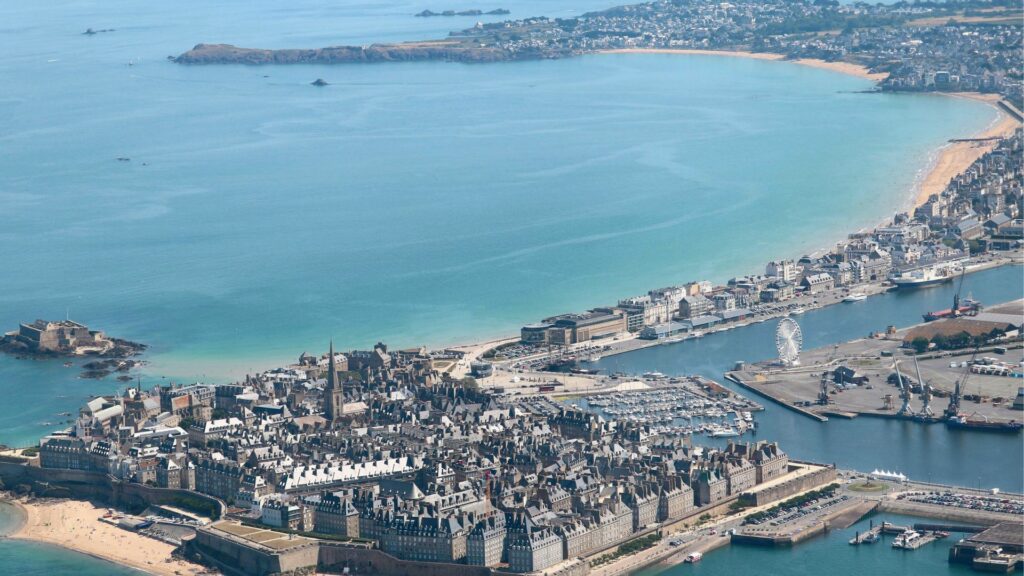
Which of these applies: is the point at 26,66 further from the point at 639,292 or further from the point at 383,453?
the point at 383,453

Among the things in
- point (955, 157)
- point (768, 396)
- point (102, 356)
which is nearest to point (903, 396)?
point (768, 396)

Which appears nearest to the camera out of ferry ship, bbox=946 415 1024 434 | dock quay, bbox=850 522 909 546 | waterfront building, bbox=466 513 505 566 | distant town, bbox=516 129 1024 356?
waterfront building, bbox=466 513 505 566

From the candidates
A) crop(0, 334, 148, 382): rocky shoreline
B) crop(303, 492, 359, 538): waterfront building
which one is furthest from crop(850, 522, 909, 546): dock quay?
crop(0, 334, 148, 382): rocky shoreline

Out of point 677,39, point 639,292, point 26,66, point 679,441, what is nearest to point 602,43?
point 677,39

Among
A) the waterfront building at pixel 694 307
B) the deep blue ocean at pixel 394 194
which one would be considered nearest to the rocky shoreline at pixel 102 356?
the deep blue ocean at pixel 394 194

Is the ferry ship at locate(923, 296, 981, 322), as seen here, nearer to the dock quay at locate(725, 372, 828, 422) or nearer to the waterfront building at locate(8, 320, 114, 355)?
the dock quay at locate(725, 372, 828, 422)

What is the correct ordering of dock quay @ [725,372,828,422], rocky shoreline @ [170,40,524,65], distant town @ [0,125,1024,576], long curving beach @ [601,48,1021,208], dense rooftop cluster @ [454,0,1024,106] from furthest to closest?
rocky shoreline @ [170,40,524,65] < dense rooftop cluster @ [454,0,1024,106] < long curving beach @ [601,48,1021,208] < dock quay @ [725,372,828,422] < distant town @ [0,125,1024,576]

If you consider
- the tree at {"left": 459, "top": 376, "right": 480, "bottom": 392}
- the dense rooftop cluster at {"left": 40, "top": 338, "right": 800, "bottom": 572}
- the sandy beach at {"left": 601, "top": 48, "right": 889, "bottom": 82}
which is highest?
the sandy beach at {"left": 601, "top": 48, "right": 889, "bottom": 82}
